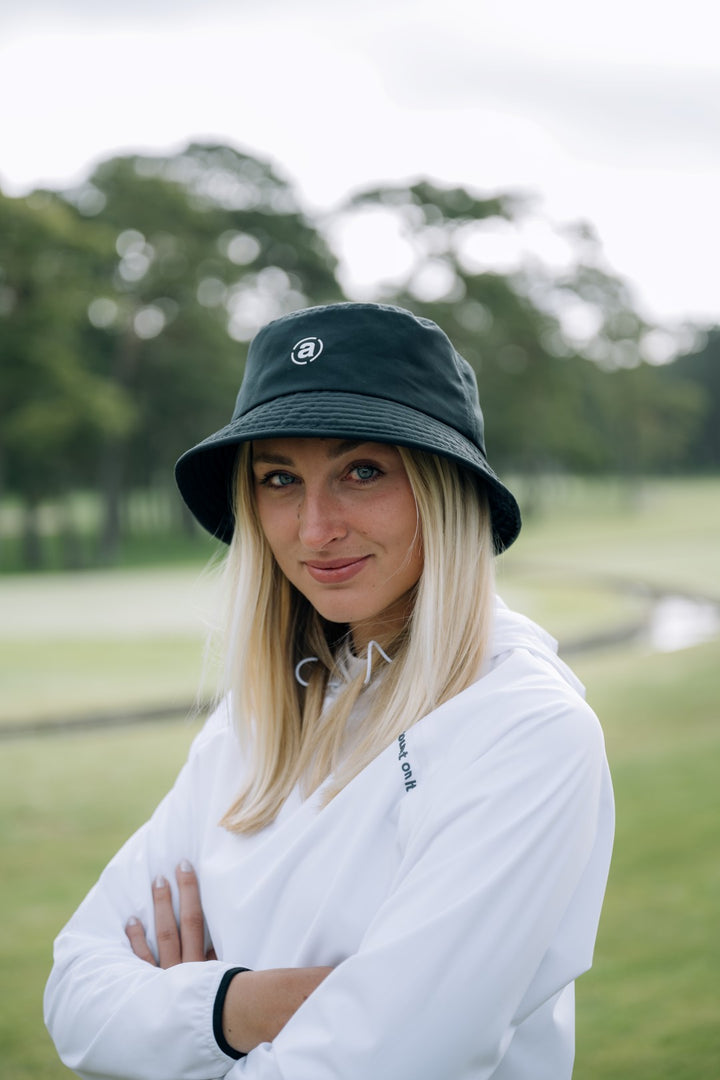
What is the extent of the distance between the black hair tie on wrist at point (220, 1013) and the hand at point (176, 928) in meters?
0.19

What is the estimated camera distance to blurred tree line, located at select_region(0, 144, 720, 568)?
81.8ft

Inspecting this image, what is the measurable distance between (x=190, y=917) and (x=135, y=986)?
0.15 metres

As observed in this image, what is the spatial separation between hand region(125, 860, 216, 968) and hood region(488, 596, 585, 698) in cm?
58

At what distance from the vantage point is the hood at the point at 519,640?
4.32ft

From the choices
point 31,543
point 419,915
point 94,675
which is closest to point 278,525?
point 419,915

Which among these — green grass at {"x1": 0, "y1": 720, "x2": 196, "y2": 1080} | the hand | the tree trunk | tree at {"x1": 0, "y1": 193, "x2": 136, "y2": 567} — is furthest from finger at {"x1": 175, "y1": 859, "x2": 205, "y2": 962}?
the tree trunk

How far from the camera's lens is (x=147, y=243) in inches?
1091

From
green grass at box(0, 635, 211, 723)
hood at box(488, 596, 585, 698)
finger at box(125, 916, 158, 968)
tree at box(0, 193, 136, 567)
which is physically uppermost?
tree at box(0, 193, 136, 567)

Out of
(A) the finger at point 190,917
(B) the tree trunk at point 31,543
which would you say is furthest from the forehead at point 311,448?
(B) the tree trunk at point 31,543

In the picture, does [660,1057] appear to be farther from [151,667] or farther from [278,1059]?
[151,667]

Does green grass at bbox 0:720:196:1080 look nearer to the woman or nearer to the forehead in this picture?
the woman

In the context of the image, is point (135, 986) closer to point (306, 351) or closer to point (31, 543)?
point (306, 351)

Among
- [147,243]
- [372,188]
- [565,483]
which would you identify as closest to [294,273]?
[372,188]

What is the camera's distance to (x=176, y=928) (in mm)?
1510
